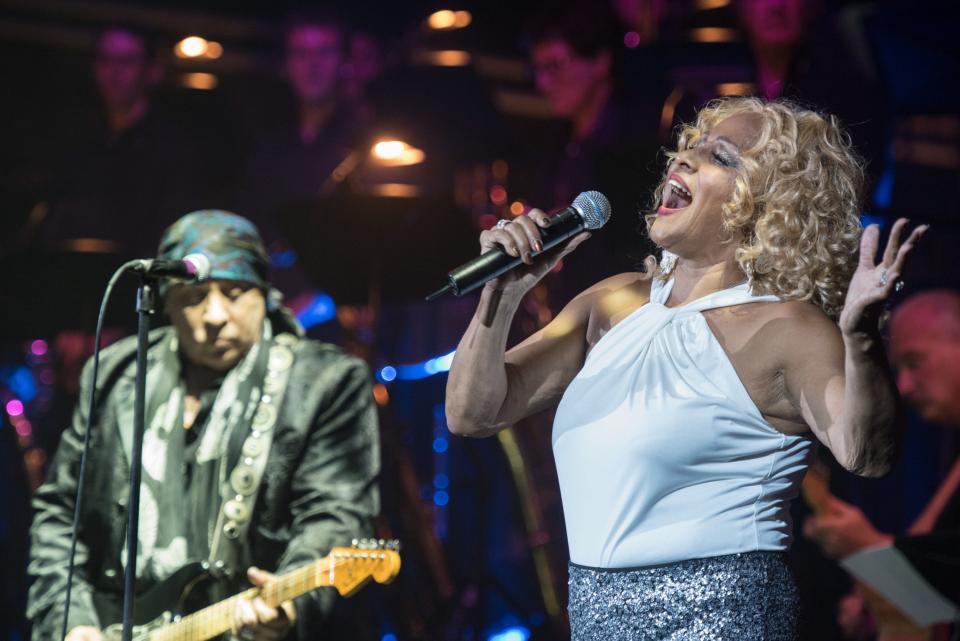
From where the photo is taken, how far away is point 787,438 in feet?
6.21

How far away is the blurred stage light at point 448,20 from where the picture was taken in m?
6.05

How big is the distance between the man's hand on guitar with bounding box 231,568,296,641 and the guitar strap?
0.11 metres

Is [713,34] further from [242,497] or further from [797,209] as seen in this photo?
[797,209]

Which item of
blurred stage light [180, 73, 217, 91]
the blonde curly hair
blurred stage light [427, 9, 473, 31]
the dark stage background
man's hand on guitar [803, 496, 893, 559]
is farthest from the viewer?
blurred stage light [180, 73, 217, 91]

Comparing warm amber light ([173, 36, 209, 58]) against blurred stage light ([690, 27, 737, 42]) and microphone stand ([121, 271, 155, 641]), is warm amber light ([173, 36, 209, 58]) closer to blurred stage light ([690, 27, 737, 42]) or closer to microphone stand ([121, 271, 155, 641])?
blurred stage light ([690, 27, 737, 42])

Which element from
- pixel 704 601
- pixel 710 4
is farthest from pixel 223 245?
pixel 710 4

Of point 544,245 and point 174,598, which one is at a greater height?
point 544,245

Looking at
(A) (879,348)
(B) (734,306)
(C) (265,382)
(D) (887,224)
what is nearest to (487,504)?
(C) (265,382)

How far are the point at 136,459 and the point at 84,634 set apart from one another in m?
1.33

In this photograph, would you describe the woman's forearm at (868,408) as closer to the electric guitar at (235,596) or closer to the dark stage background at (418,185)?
the electric guitar at (235,596)

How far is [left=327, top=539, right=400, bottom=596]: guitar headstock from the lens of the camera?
3330 millimetres

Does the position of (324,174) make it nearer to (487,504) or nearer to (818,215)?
(487,504)

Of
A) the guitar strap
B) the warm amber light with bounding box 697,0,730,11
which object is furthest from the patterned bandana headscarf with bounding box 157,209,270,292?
the warm amber light with bounding box 697,0,730,11

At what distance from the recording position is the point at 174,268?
2.46 m
